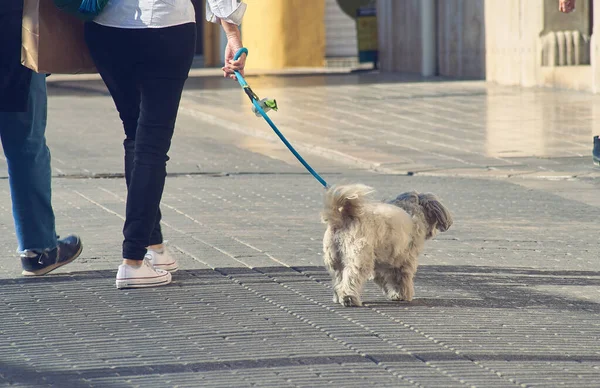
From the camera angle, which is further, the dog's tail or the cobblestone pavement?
the dog's tail

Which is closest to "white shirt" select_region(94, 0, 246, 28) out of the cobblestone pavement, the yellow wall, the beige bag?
the beige bag

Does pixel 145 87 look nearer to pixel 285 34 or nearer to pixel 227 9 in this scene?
pixel 227 9

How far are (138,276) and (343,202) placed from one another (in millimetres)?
1032

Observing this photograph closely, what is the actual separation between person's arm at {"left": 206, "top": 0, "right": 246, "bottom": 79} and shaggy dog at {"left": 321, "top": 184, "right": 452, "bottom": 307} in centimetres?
85

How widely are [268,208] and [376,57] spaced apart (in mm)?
21562

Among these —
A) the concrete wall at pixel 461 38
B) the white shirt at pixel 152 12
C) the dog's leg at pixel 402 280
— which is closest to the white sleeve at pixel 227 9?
the white shirt at pixel 152 12

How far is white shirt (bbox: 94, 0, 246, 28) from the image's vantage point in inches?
221

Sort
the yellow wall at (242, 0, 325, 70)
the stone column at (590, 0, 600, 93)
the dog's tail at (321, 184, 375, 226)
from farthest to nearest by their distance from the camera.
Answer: the yellow wall at (242, 0, 325, 70)
the stone column at (590, 0, 600, 93)
the dog's tail at (321, 184, 375, 226)

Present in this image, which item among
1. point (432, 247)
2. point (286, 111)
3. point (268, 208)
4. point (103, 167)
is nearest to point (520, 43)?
point (286, 111)

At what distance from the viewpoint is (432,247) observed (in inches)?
282

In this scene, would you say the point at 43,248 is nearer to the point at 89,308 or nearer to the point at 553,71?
the point at 89,308

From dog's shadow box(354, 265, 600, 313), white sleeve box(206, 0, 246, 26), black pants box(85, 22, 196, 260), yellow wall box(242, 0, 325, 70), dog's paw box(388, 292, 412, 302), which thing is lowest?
yellow wall box(242, 0, 325, 70)

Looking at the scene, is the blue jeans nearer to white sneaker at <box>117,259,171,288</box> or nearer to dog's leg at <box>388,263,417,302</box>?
white sneaker at <box>117,259,171,288</box>

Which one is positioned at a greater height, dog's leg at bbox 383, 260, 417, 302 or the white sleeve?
the white sleeve
